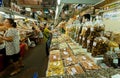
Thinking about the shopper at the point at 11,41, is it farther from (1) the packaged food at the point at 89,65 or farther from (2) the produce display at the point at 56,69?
(1) the packaged food at the point at 89,65

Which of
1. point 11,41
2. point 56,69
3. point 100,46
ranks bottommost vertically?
point 11,41

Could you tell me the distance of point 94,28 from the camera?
6.66 ft

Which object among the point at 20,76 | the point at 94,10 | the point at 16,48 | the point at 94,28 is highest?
the point at 94,10

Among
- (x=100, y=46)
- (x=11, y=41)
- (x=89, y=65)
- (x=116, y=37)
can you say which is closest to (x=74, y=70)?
(x=89, y=65)

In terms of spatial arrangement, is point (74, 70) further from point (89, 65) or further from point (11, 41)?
point (11, 41)

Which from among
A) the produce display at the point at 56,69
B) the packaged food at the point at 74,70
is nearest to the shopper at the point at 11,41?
the produce display at the point at 56,69

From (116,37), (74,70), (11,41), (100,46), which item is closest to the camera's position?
(74,70)

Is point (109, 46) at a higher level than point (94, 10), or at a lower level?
lower

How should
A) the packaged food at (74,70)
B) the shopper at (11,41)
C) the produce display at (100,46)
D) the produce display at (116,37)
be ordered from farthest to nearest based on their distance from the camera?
the shopper at (11,41), the produce display at (116,37), the produce display at (100,46), the packaged food at (74,70)

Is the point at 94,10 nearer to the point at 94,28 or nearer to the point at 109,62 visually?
the point at 94,28

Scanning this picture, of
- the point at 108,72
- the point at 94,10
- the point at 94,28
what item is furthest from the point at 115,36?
the point at 94,10

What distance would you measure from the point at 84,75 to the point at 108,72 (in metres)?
0.18

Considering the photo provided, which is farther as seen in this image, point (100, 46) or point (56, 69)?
point (100, 46)

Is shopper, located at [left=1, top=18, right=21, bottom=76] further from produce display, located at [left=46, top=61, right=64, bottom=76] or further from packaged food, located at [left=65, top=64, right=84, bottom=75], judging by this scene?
packaged food, located at [left=65, top=64, right=84, bottom=75]
